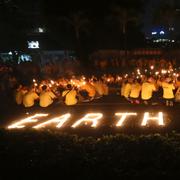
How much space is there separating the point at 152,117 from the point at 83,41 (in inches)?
1201

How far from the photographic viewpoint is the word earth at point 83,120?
16.5m

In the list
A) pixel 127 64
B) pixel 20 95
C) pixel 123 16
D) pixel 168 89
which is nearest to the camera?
pixel 168 89

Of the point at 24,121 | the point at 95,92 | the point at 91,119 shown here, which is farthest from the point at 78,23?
the point at 24,121

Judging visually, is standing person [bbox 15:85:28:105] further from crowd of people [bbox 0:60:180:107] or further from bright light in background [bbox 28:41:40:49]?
bright light in background [bbox 28:41:40:49]

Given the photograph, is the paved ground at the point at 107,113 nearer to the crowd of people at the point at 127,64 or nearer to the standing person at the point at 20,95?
the standing person at the point at 20,95

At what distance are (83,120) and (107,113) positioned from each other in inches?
113

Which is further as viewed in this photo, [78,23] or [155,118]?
[78,23]

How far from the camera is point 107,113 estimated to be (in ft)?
→ 65.7

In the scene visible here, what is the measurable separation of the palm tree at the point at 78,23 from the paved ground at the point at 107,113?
68.9 feet

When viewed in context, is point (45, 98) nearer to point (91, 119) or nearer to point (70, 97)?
point (70, 97)

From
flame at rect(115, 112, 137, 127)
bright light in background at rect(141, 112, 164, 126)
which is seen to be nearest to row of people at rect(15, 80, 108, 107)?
flame at rect(115, 112, 137, 127)

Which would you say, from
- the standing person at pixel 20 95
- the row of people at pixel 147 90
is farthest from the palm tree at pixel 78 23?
the standing person at pixel 20 95

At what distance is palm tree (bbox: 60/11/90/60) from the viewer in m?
44.8

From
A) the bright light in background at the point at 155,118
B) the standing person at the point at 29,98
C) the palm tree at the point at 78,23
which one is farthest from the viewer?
the palm tree at the point at 78,23
